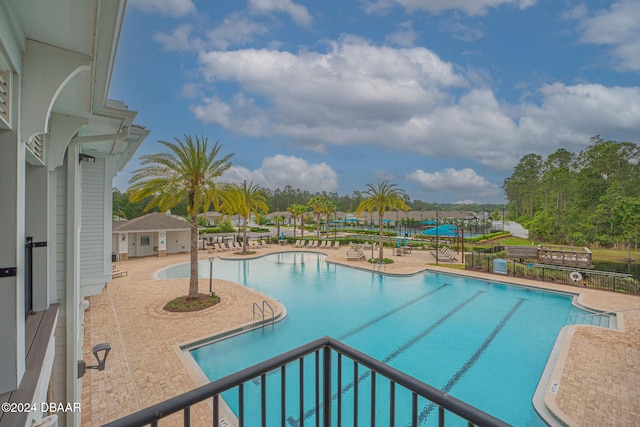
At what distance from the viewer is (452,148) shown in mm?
55875

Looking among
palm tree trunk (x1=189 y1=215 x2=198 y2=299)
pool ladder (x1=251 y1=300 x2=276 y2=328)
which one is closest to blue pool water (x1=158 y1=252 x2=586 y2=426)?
pool ladder (x1=251 y1=300 x2=276 y2=328)

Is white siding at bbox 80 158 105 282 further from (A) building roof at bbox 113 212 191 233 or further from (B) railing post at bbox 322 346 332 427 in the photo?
(A) building roof at bbox 113 212 191 233

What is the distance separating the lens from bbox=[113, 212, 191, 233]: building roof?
20.3 m

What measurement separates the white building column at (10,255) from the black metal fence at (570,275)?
18.5 m

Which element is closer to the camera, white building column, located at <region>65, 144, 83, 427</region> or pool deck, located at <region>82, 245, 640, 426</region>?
white building column, located at <region>65, 144, 83, 427</region>

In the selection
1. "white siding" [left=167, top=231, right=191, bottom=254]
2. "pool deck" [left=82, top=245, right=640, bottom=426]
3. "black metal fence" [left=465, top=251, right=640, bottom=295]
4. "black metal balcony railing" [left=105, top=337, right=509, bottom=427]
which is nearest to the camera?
"black metal balcony railing" [left=105, top=337, right=509, bottom=427]

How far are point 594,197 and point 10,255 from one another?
41466mm

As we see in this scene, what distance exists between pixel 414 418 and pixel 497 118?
45.7 meters

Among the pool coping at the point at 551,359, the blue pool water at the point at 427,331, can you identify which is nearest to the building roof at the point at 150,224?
the blue pool water at the point at 427,331

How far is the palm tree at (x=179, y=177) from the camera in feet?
34.7

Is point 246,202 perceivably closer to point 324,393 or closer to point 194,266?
point 194,266

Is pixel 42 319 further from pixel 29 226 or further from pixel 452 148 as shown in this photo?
pixel 452 148

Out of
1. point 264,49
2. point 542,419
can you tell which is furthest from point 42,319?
point 264,49

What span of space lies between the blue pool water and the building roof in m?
6.27
